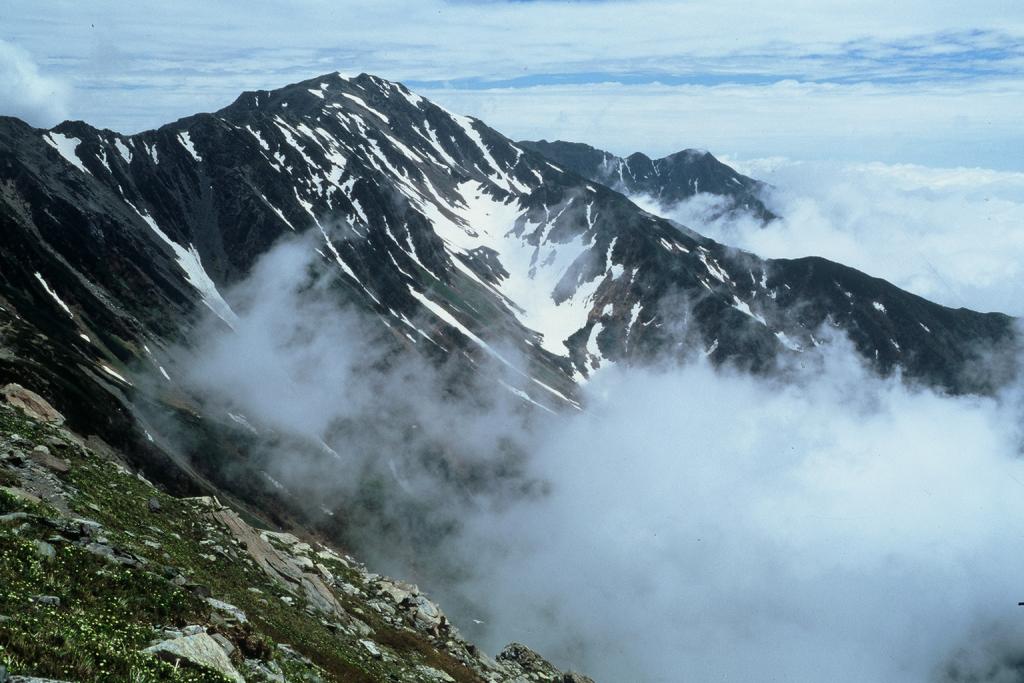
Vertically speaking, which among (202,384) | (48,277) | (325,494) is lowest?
(325,494)

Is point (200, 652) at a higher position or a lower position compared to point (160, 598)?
higher

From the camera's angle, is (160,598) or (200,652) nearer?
(200,652)

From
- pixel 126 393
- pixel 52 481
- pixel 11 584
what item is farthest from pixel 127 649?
pixel 126 393

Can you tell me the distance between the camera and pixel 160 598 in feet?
79.8

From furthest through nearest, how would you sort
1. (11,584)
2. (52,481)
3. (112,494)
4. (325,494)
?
(325,494)
(112,494)
(52,481)
(11,584)

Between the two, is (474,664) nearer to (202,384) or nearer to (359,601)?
(359,601)

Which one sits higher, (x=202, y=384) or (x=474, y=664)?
(x=474, y=664)

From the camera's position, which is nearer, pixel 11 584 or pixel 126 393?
pixel 11 584

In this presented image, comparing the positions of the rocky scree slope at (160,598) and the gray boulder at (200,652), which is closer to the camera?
the rocky scree slope at (160,598)

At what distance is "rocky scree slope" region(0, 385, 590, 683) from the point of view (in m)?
18.1

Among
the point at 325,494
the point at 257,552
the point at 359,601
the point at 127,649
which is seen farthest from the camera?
the point at 325,494

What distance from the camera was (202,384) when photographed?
190 m

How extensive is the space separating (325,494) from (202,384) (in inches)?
1593

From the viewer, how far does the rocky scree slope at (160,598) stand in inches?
713
